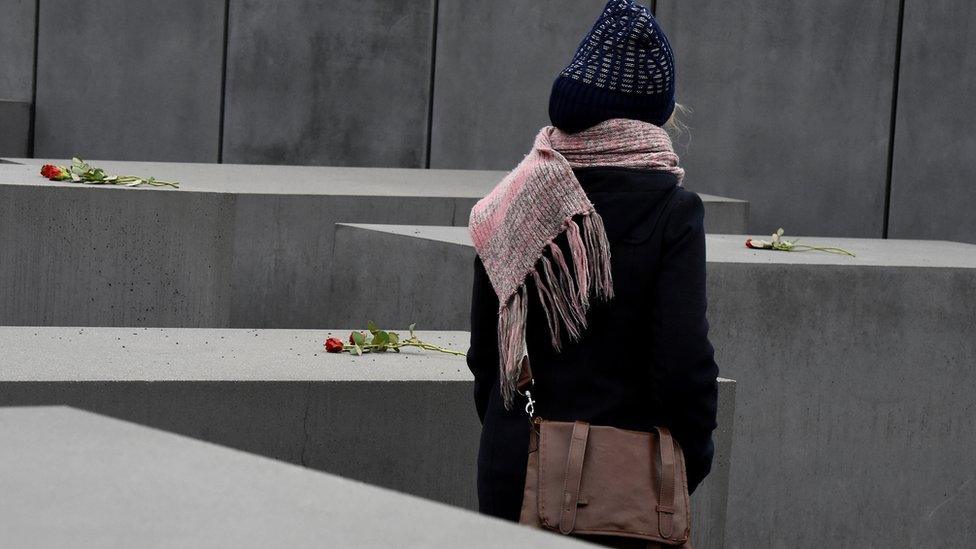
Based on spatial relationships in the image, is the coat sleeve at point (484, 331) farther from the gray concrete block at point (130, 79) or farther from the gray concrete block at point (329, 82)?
the gray concrete block at point (130, 79)

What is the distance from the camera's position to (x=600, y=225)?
2.50 m

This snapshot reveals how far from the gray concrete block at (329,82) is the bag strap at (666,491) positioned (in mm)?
8570

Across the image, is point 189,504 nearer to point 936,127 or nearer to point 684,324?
point 684,324

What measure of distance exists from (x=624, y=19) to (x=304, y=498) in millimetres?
1404

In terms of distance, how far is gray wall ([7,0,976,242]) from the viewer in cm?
805

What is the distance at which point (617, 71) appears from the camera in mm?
2496

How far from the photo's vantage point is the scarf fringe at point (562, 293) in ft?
8.16

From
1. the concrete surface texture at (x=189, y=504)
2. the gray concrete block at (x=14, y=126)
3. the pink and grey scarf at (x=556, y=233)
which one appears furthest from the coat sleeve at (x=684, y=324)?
the gray concrete block at (x=14, y=126)

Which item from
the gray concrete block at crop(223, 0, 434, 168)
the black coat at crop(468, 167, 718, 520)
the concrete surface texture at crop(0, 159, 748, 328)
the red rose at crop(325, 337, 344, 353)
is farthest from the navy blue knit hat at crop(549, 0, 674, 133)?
the gray concrete block at crop(223, 0, 434, 168)

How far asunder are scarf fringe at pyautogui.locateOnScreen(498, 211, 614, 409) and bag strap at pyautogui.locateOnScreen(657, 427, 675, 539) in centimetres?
27

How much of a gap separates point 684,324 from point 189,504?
4.33 feet

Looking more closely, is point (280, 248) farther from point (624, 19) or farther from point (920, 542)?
point (624, 19)

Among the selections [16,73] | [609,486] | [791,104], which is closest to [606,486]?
[609,486]

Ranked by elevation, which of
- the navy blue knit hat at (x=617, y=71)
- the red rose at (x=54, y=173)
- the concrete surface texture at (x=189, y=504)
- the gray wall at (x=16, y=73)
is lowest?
the concrete surface texture at (x=189, y=504)
